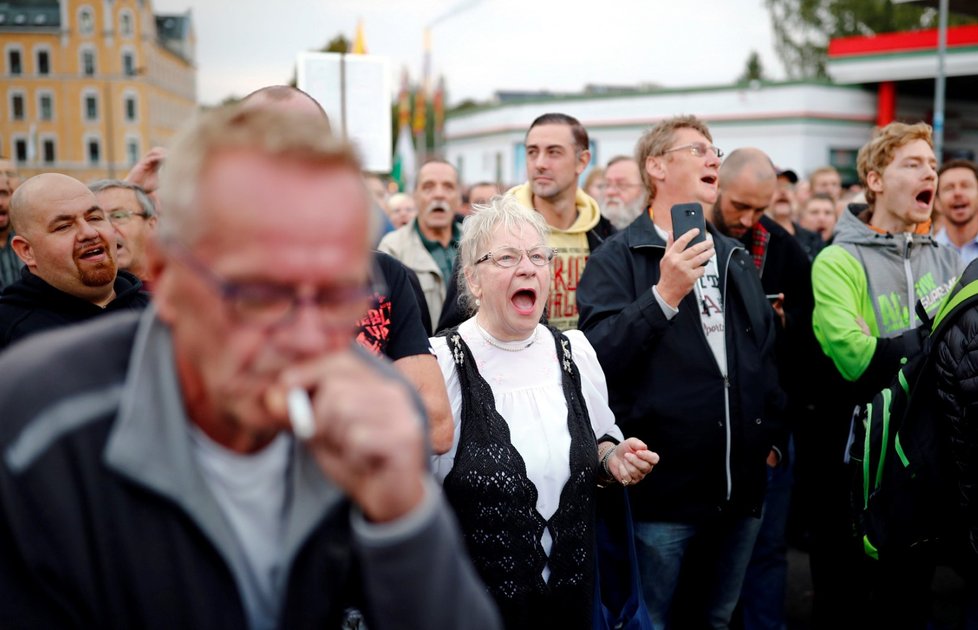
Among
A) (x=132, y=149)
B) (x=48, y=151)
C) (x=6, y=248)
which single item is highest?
(x=132, y=149)

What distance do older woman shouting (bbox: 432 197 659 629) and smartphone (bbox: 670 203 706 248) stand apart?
62 centimetres

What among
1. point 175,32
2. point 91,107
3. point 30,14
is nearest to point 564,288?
point 91,107

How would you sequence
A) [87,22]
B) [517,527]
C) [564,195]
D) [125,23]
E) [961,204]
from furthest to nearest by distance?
[125,23] → [87,22] → [961,204] → [564,195] → [517,527]

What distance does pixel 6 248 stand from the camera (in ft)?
19.2

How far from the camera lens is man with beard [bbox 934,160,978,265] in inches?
225

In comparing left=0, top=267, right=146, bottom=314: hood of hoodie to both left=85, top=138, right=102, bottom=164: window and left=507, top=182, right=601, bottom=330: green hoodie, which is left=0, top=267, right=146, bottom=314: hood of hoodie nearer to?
left=507, top=182, right=601, bottom=330: green hoodie

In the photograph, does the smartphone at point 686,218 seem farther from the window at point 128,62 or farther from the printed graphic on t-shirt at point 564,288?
the window at point 128,62

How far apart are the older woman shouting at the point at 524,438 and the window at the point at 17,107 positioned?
81.7 meters

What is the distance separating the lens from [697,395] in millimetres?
3678

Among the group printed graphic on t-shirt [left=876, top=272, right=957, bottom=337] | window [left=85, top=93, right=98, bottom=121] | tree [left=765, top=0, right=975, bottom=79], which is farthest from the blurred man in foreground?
window [left=85, top=93, right=98, bottom=121]

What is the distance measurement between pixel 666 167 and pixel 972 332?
146 centimetres

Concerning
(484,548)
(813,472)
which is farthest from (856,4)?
(484,548)

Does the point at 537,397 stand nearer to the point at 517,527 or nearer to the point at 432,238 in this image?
the point at 517,527

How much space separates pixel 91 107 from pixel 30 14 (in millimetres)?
8604
